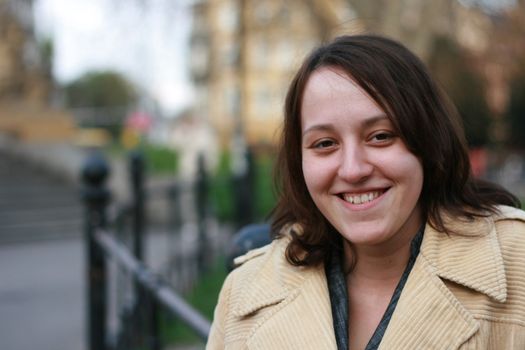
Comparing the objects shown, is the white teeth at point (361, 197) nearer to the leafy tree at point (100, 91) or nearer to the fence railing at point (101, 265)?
the fence railing at point (101, 265)

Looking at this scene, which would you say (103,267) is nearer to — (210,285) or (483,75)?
(210,285)

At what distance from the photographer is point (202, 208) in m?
8.23

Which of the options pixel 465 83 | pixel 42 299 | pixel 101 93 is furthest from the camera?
pixel 101 93

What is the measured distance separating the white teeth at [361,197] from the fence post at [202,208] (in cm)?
653

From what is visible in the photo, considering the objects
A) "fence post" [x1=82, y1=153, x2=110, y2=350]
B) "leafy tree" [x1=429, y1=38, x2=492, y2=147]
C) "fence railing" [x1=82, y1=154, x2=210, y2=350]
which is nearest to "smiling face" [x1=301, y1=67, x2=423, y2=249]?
"fence railing" [x1=82, y1=154, x2=210, y2=350]

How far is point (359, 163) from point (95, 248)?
2.67m

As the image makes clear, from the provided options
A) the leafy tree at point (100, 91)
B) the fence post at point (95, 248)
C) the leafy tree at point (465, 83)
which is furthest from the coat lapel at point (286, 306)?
the leafy tree at point (100, 91)

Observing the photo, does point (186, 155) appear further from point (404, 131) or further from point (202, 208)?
point (404, 131)

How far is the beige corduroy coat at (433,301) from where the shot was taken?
4.59 feet

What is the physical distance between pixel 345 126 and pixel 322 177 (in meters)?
0.14

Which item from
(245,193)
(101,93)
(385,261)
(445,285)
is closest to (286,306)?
(385,261)

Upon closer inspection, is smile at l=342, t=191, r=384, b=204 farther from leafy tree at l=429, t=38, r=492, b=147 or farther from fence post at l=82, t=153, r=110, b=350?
leafy tree at l=429, t=38, r=492, b=147

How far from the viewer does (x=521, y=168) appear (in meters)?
22.6

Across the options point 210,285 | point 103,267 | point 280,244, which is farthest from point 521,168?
point 280,244
